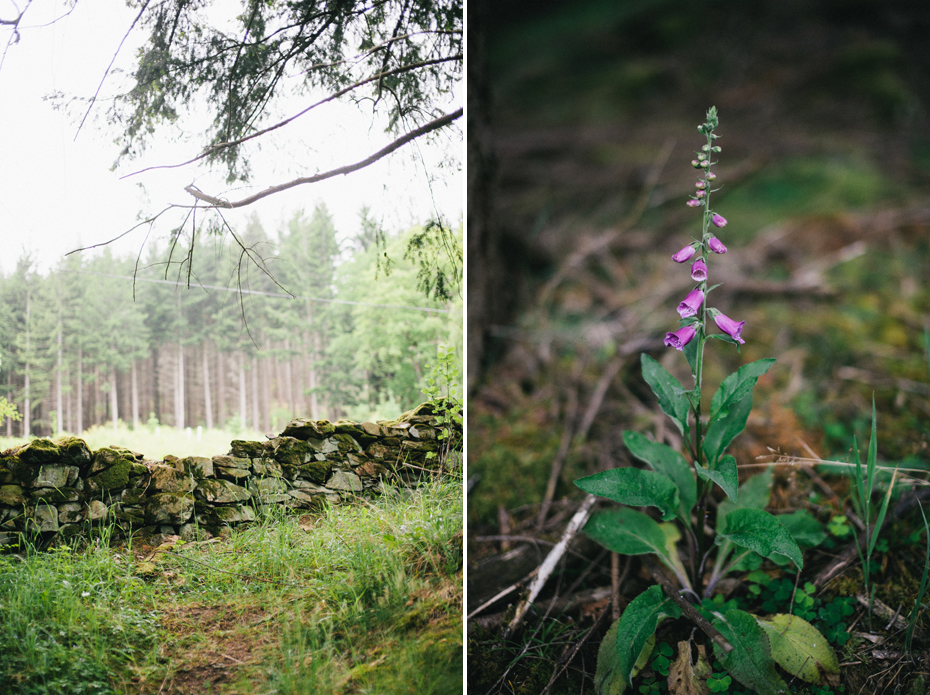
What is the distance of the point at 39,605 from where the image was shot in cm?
116

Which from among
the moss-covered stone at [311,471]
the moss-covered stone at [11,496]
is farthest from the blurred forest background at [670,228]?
the moss-covered stone at [11,496]

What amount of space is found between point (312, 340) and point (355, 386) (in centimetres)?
18

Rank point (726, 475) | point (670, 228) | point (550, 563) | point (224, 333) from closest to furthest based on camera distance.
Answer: point (726, 475) < point (224, 333) < point (550, 563) < point (670, 228)

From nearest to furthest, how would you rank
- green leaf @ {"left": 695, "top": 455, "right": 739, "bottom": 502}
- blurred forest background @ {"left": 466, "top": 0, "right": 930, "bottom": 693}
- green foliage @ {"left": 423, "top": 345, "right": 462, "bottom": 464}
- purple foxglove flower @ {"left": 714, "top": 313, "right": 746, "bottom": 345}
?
green leaf @ {"left": 695, "top": 455, "right": 739, "bottom": 502} < purple foxglove flower @ {"left": 714, "top": 313, "right": 746, "bottom": 345} < green foliage @ {"left": 423, "top": 345, "right": 462, "bottom": 464} < blurred forest background @ {"left": 466, "top": 0, "right": 930, "bottom": 693}

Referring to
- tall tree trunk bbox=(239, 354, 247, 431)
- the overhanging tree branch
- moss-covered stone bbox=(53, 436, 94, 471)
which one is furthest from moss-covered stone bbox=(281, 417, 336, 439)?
the overhanging tree branch

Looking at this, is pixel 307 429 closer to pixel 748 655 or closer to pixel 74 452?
pixel 74 452

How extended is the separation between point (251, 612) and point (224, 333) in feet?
2.32

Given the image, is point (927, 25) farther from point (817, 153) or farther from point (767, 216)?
point (767, 216)

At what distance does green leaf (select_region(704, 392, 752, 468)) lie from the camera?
1273 mm

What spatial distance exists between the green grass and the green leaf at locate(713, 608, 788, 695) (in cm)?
70

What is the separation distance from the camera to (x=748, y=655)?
1.21m

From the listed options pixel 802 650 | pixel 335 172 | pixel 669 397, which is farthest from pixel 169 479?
pixel 802 650

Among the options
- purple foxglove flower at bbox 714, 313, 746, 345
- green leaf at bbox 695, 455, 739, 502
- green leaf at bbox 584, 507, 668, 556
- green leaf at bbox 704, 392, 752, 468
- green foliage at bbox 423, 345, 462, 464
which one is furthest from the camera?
green foliage at bbox 423, 345, 462, 464

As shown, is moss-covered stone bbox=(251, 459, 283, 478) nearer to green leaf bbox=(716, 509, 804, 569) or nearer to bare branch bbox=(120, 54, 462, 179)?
bare branch bbox=(120, 54, 462, 179)
